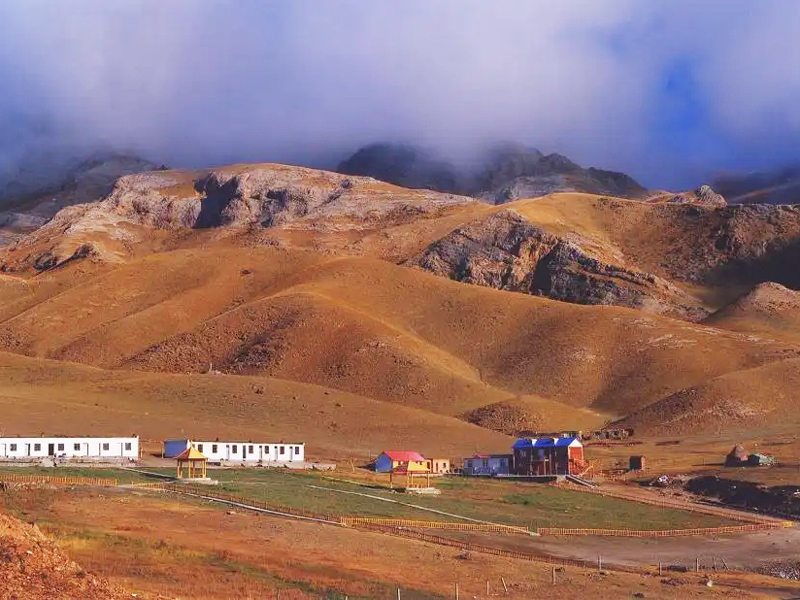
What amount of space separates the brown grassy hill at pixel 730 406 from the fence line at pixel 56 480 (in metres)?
72.5

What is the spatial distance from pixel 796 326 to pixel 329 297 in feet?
224

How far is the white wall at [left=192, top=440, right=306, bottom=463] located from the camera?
277 ft

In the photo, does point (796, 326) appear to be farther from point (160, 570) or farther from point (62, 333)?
point (160, 570)

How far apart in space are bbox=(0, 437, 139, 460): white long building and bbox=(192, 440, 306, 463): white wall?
548 centimetres

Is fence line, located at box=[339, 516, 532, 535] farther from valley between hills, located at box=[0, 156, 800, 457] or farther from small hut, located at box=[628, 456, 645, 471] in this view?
valley between hills, located at box=[0, 156, 800, 457]

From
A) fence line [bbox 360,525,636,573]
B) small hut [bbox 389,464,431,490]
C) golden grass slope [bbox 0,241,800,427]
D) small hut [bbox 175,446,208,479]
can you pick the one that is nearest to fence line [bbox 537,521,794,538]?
fence line [bbox 360,525,636,573]

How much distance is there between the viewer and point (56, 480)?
188 feet

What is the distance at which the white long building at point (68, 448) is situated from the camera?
253 ft

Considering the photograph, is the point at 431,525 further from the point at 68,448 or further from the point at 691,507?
the point at 68,448

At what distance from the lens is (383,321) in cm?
16412

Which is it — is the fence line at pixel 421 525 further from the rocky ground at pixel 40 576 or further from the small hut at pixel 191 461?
the rocky ground at pixel 40 576

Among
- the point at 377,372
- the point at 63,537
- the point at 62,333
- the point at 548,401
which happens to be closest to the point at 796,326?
the point at 548,401

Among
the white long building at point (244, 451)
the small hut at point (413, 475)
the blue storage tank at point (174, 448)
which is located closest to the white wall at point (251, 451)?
the white long building at point (244, 451)

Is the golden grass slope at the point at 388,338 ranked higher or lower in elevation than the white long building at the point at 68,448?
higher
